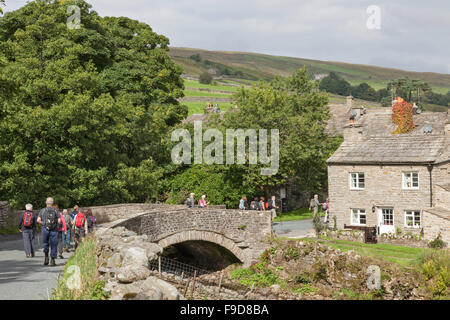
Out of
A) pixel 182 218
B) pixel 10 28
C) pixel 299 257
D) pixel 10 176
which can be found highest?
pixel 10 28

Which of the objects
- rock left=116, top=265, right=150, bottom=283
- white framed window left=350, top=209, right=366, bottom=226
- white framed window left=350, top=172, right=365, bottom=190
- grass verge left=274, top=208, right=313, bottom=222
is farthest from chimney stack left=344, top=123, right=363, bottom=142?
rock left=116, top=265, right=150, bottom=283

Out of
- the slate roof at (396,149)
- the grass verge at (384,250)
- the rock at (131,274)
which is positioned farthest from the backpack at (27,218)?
the slate roof at (396,149)

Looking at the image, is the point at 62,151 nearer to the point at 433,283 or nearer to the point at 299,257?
the point at 299,257

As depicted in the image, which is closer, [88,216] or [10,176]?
[88,216]

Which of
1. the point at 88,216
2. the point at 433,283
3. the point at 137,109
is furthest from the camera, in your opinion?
A: the point at 137,109

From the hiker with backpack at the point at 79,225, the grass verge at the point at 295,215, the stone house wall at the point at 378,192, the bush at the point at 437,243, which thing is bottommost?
the grass verge at the point at 295,215

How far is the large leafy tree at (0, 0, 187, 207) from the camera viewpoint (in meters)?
32.8

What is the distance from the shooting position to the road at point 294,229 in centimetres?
3819

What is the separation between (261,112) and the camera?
4744 cm

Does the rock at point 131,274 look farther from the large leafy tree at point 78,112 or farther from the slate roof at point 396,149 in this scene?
the slate roof at point 396,149

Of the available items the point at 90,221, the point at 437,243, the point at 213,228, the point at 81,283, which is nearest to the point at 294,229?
the point at 213,228

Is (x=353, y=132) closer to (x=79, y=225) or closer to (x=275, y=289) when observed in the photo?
(x=275, y=289)
